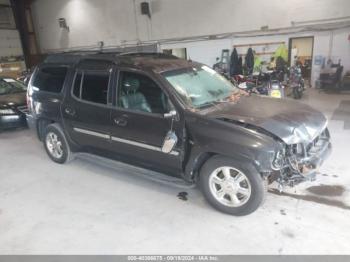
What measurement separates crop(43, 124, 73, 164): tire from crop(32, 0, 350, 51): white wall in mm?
8527

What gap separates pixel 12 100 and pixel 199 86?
474cm

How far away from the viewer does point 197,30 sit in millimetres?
11711

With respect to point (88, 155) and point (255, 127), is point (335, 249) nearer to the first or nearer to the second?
point (255, 127)

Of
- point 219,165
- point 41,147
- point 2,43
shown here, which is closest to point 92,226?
point 219,165

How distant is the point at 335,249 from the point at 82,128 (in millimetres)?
3015

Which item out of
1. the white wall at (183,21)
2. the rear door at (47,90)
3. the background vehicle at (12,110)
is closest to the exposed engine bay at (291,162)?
the rear door at (47,90)

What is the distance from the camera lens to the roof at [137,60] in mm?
3207

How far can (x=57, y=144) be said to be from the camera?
426cm

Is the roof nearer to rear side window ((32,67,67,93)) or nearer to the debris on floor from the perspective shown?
rear side window ((32,67,67,93))

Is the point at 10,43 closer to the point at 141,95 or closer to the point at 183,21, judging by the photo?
the point at 183,21

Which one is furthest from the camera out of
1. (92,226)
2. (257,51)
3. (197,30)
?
(197,30)

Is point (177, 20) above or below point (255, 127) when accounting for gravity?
above

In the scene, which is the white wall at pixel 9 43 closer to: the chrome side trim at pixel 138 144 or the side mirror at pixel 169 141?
the chrome side trim at pixel 138 144

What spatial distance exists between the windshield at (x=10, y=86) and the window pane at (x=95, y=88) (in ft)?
13.5
